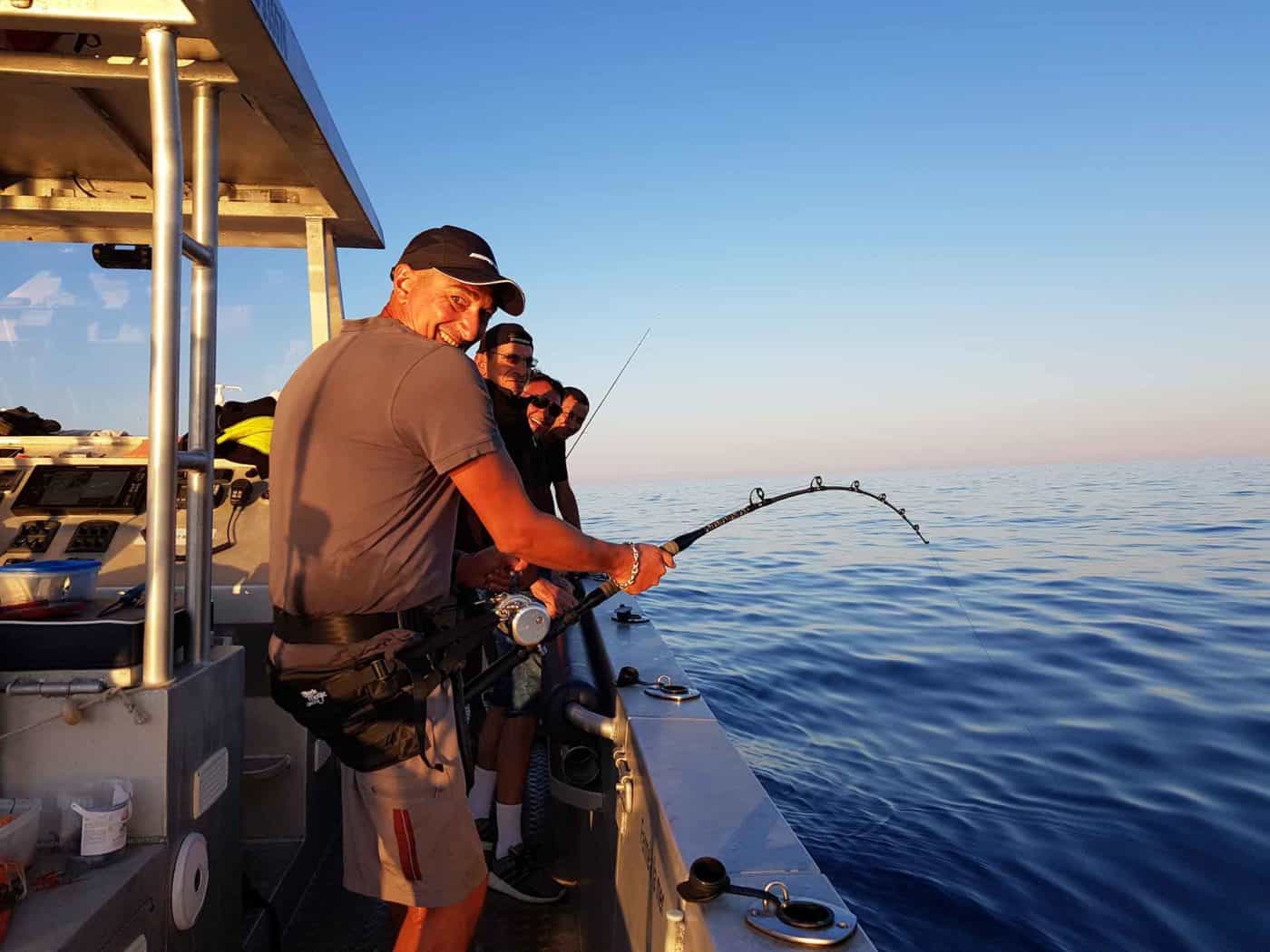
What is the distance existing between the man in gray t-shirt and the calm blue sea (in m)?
2.24

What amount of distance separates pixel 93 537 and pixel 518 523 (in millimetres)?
2694

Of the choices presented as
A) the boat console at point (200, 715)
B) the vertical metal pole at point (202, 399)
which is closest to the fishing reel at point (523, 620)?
the boat console at point (200, 715)

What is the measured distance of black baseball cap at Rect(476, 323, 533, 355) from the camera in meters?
3.74

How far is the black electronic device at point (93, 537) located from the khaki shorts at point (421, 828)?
7.54 feet

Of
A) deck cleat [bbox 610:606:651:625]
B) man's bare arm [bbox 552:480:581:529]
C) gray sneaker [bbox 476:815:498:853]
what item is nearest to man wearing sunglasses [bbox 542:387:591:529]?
man's bare arm [bbox 552:480:581:529]

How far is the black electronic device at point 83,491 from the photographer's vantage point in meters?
3.60

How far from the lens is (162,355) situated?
70.7 inches

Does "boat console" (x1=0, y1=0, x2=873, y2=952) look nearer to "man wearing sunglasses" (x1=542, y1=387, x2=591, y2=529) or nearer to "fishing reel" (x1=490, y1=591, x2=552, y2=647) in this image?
"fishing reel" (x1=490, y1=591, x2=552, y2=647)

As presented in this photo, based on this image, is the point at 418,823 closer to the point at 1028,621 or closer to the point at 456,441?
the point at 456,441

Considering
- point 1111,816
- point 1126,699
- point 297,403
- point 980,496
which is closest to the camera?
point 297,403

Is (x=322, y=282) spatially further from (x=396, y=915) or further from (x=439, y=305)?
(x=396, y=915)

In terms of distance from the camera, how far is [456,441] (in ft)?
5.42

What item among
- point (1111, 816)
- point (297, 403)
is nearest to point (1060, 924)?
point (1111, 816)

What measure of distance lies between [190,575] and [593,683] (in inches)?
61.3
